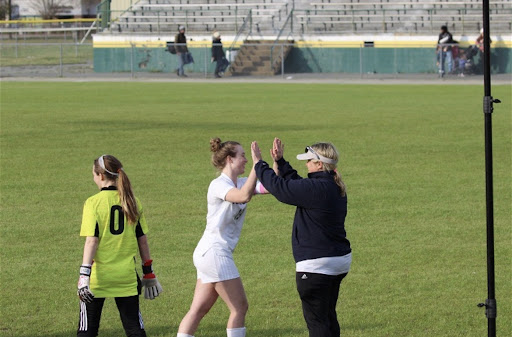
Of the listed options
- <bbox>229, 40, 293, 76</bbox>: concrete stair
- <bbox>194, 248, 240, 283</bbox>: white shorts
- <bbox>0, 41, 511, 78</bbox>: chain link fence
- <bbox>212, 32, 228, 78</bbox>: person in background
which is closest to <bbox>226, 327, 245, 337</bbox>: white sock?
<bbox>194, 248, 240, 283</bbox>: white shorts

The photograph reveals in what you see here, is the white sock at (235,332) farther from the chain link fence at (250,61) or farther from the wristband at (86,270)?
the chain link fence at (250,61)

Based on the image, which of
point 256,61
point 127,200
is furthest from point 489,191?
point 256,61

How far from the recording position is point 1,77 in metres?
43.2

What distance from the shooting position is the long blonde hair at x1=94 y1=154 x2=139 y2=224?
6652mm

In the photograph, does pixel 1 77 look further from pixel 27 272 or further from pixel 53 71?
pixel 27 272

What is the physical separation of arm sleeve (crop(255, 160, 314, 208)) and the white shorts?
0.65m

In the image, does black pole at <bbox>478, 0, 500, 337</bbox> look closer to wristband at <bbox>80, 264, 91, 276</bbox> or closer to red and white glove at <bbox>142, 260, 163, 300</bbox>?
red and white glove at <bbox>142, 260, 163, 300</bbox>

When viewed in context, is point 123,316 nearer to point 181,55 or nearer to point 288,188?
point 288,188

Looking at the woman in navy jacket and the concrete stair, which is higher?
the concrete stair

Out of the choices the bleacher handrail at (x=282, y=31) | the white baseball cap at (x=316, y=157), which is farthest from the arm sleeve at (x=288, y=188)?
the bleacher handrail at (x=282, y=31)

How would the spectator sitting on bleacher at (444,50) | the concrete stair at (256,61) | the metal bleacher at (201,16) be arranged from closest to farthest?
the spectator sitting on bleacher at (444,50), the concrete stair at (256,61), the metal bleacher at (201,16)

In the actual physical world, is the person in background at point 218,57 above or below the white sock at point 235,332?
above

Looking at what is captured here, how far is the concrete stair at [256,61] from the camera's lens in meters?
45.6

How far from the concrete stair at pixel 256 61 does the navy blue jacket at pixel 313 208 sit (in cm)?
3884
